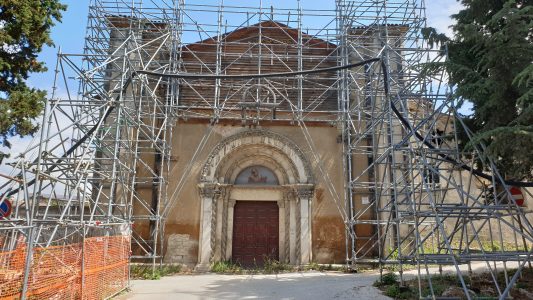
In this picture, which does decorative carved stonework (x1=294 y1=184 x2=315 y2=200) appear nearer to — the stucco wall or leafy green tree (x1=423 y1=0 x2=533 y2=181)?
the stucco wall

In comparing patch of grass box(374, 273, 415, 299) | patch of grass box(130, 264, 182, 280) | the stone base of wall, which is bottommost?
patch of grass box(130, 264, 182, 280)

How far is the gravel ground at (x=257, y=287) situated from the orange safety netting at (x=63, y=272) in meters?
1.15

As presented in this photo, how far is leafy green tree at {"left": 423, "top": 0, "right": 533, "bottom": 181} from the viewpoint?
747cm

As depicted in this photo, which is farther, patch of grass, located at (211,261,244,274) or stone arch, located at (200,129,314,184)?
stone arch, located at (200,129,314,184)

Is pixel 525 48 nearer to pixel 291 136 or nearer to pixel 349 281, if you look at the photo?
pixel 349 281

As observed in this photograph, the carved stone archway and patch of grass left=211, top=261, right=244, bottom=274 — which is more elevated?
the carved stone archway

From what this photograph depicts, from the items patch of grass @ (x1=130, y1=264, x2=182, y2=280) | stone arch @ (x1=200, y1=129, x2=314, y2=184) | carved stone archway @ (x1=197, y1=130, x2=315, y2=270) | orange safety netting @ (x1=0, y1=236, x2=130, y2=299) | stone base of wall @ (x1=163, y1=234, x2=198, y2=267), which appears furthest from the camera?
stone arch @ (x1=200, y1=129, x2=314, y2=184)

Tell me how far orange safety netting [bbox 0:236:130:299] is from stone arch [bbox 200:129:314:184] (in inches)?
259

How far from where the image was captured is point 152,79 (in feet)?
49.8

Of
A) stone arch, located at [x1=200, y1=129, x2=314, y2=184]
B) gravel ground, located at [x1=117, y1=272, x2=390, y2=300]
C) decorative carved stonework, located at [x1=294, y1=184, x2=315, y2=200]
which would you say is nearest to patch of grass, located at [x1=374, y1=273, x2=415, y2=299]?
gravel ground, located at [x1=117, y1=272, x2=390, y2=300]

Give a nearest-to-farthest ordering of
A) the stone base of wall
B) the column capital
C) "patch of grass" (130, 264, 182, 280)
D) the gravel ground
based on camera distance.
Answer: the gravel ground
"patch of grass" (130, 264, 182, 280)
the stone base of wall
the column capital

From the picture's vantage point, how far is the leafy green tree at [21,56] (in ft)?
34.4

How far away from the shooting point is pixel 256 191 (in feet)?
48.9

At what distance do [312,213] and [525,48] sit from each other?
834 centimetres
